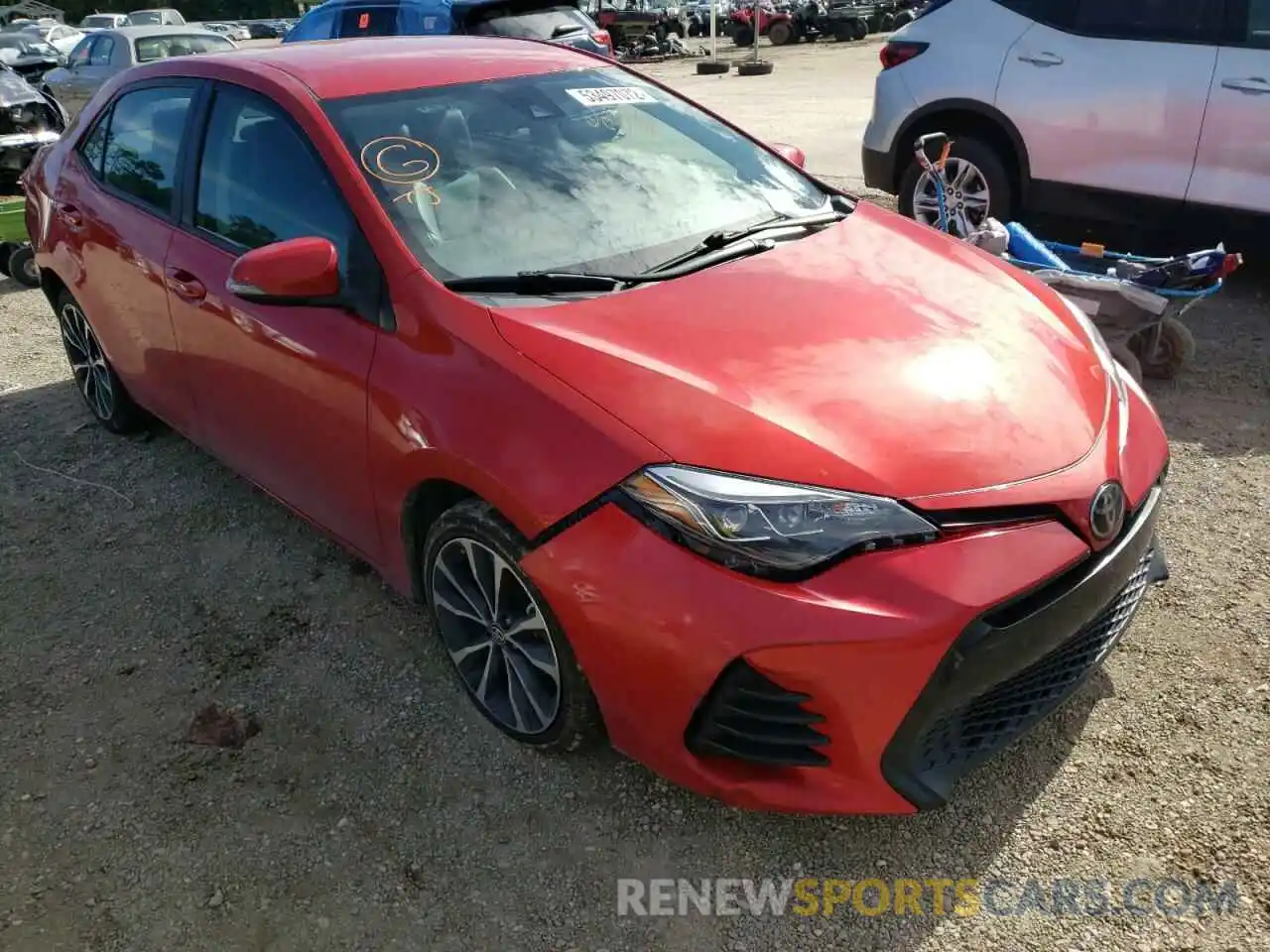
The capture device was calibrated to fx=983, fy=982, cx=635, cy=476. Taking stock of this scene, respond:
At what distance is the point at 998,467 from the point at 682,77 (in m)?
20.9

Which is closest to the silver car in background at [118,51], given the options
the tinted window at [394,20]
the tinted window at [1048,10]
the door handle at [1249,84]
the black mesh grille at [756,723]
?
the tinted window at [394,20]

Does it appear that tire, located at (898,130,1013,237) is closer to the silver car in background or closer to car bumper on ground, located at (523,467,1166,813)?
car bumper on ground, located at (523,467,1166,813)

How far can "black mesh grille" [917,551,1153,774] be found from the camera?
203 centimetres

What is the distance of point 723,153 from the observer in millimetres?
3236

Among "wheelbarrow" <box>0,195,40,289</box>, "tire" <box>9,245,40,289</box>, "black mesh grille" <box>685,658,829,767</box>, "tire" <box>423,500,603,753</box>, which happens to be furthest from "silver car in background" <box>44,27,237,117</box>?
"black mesh grille" <box>685,658,829,767</box>

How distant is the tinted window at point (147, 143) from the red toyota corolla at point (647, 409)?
26 millimetres

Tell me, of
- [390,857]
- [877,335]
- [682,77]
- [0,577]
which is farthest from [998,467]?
[682,77]

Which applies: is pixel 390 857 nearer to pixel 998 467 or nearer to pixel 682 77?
pixel 998 467

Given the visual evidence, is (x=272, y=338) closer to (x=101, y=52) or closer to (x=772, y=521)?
(x=772, y=521)

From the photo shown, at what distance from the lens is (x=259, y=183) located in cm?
295

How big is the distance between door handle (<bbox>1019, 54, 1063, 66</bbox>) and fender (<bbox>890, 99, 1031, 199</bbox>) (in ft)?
0.97

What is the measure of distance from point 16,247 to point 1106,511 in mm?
7588

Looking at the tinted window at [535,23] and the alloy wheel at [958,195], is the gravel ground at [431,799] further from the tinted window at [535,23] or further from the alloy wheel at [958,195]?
the tinted window at [535,23]

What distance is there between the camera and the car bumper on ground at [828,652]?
186cm
